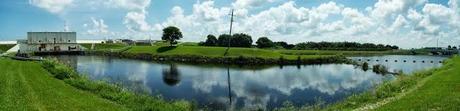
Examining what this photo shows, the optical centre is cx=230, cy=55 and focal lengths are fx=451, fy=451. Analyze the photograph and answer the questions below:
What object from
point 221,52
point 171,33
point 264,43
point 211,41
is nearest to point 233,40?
point 211,41

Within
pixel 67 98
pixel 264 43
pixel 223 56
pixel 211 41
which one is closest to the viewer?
pixel 67 98

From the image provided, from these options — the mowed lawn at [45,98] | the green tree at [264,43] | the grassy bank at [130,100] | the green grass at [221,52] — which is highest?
the green tree at [264,43]

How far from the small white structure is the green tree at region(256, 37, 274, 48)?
247 feet

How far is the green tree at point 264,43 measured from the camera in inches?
7672

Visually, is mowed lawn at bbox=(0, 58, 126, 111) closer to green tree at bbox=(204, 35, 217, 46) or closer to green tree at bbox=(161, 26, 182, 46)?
green tree at bbox=(161, 26, 182, 46)

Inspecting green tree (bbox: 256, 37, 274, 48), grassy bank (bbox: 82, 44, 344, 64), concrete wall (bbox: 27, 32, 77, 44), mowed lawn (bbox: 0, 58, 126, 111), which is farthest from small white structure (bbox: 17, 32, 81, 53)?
mowed lawn (bbox: 0, 58, 126, 111)

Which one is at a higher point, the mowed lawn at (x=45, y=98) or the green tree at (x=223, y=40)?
the green tree at (x=223, y=40)

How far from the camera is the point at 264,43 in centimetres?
19525

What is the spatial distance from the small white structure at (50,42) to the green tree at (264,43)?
247 ft

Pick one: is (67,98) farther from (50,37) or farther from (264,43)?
(264,43)

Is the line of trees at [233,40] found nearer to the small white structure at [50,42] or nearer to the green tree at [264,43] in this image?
the green tree at [264,43]

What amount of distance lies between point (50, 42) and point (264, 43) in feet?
283

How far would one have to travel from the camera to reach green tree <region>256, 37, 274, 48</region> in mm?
194875

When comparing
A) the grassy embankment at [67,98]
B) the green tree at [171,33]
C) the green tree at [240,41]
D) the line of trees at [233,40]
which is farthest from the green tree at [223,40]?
the grassy embankment at [67,98]
